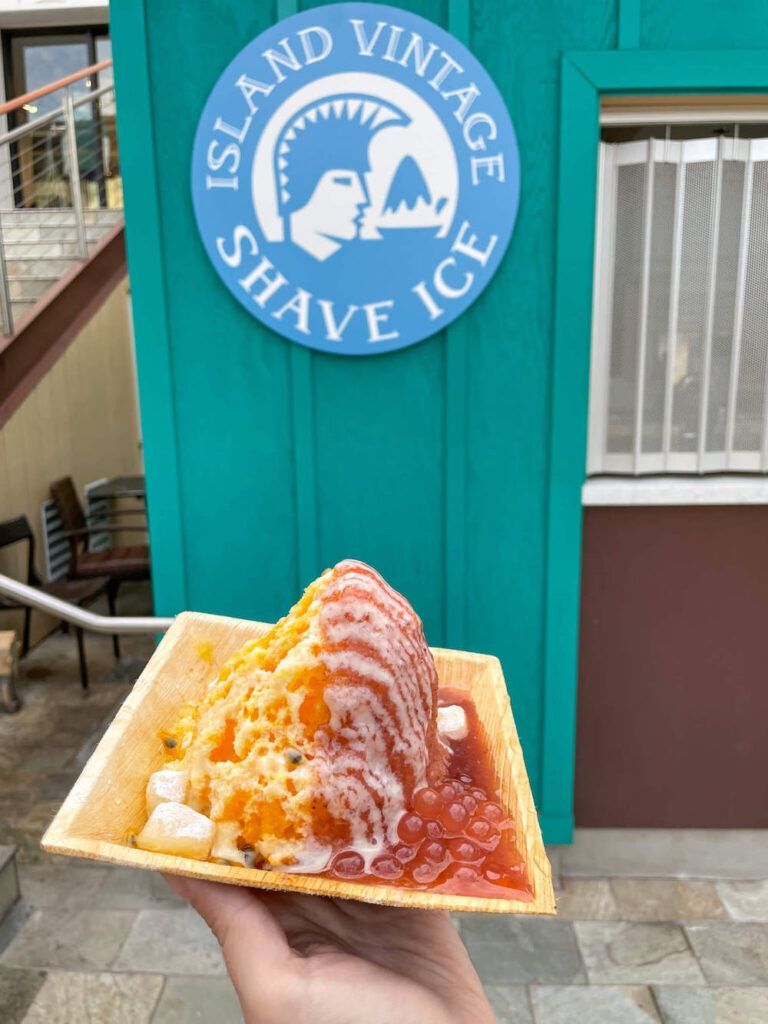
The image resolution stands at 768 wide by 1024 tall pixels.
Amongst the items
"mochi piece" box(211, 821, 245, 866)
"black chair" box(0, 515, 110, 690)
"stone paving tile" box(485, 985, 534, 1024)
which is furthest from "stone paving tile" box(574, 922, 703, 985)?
"black chair" box(0, 515, 110, 690)

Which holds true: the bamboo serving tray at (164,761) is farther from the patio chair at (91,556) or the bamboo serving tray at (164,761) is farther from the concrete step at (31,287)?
the concrete step at (31,287)

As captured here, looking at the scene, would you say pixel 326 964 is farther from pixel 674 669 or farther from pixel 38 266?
pixel 38 266

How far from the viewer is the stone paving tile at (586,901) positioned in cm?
321

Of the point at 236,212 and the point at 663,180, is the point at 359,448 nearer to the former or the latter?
the point at 236,212

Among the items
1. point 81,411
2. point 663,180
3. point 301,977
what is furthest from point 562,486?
point 81,411

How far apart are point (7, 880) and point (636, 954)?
2.40 m

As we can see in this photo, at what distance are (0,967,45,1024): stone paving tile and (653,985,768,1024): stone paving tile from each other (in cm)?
214

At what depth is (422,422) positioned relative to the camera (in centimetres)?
313

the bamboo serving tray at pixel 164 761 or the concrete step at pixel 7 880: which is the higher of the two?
the bamboo serving tray at pixel 164 761

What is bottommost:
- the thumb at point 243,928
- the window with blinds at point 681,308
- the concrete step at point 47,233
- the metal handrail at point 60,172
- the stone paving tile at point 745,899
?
the stone paving tile at point 745,899

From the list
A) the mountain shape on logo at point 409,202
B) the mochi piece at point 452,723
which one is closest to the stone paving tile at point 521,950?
the mochi piece at point 452,723

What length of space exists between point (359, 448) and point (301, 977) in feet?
6.76

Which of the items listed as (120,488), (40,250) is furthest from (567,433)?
(40,250)

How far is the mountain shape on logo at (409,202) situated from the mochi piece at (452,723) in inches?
73.3
